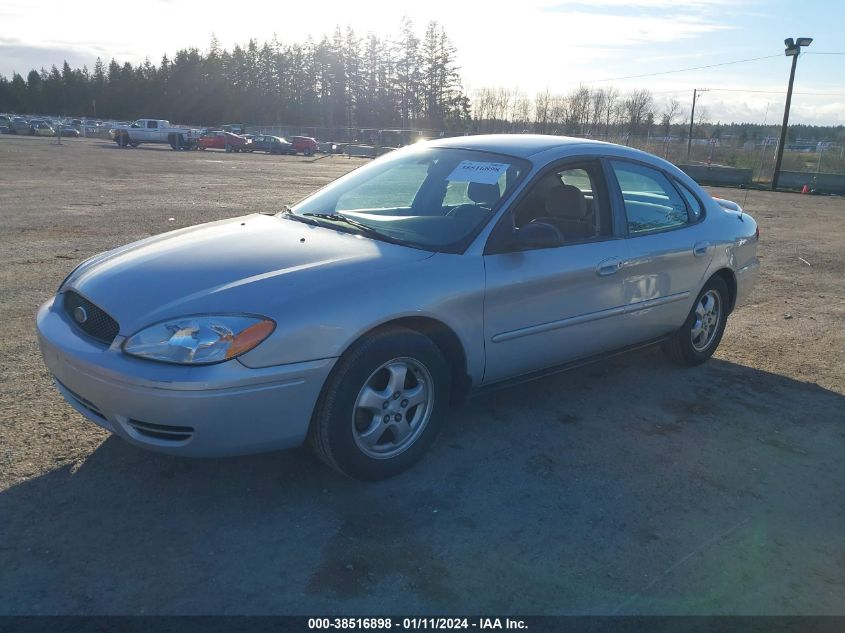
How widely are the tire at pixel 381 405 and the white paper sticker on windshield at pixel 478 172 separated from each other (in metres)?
1.18

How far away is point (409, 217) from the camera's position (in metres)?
4.20

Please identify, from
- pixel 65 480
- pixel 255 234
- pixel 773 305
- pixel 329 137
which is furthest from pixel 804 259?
pixel 329 137

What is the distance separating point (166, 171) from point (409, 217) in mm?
23760

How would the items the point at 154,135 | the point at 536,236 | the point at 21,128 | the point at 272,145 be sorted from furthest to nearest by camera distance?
the point at 21,128
the point at 272,145
the point at 154,135
the point at 536,236

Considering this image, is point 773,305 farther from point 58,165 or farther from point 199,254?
point 58,165

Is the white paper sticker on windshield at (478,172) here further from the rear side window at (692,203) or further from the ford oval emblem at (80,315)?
the ford oval emblem at (80,315)

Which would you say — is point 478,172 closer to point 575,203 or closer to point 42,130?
point 575,203

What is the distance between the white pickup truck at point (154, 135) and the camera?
4891cm

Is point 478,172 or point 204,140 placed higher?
point 478,172

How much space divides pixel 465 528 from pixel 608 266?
6.48ft

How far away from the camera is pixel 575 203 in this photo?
4.50 meters

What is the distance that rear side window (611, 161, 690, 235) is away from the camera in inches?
184

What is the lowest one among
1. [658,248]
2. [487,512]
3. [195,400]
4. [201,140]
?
[201,140]

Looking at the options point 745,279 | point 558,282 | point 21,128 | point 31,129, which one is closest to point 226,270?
point 558,282
